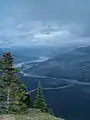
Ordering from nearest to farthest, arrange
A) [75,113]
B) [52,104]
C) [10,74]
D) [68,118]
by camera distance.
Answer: [10,74]
[68,118]
[75,113]
[52,104]

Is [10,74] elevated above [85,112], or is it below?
above

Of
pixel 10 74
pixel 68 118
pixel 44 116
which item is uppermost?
pixel 10 74

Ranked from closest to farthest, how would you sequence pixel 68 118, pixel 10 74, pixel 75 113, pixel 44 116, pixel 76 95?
1. pixel 10 74
2. pixel 44 116
3. pixel 68 118
4. pixel 75 113
5. pixel 76 95

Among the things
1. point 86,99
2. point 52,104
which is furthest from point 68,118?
point 86,99

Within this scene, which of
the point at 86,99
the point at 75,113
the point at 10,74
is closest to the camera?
the point at 10,74

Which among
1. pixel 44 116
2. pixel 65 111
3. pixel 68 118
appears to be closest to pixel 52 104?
pixel 65 111

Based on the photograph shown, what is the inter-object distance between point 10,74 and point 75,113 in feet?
345

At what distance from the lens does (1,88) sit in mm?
34188

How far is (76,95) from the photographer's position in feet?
589

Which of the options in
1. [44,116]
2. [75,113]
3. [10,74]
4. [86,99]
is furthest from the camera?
[86,99]

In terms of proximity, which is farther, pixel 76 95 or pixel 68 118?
pixel 76 95

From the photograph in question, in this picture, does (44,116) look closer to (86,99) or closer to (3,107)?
(3,107)

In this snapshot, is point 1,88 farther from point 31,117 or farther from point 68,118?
point 68,118

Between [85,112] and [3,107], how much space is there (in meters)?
106
